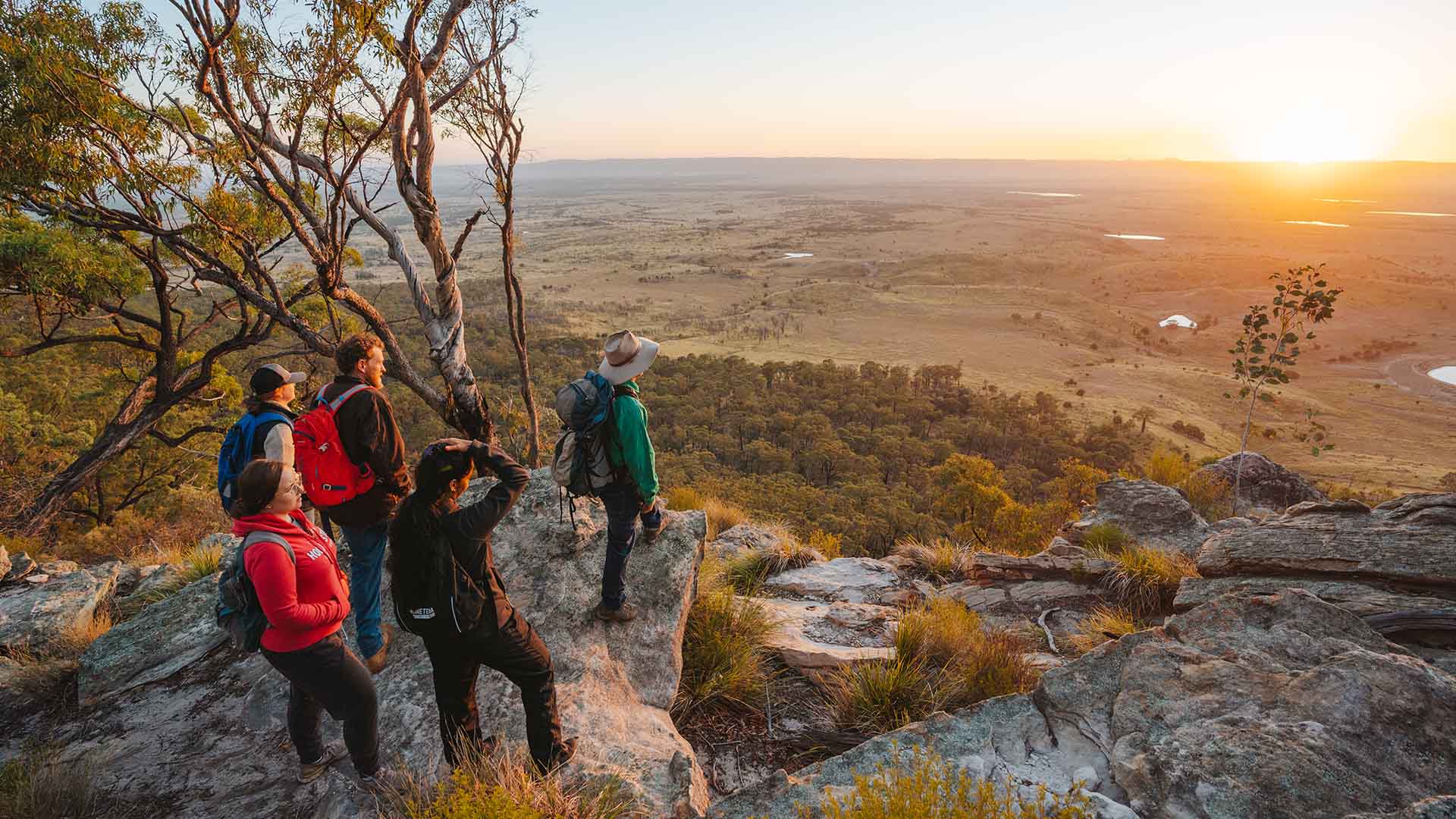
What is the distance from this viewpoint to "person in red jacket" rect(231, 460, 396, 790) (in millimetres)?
2971

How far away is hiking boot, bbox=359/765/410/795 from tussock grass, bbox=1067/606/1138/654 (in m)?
5.13

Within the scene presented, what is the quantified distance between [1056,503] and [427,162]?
47.6ft

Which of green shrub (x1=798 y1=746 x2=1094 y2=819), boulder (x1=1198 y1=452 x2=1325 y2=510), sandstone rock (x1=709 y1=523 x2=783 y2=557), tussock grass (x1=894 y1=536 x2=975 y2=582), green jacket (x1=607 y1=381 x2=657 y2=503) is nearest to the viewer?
green shrub (x1=798 y1=746 x2=1094 y2=819)

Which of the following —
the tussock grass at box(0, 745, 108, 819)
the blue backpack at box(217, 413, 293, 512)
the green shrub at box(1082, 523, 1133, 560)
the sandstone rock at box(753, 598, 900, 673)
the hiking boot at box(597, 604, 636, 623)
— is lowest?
the green shrub at box(1082, 523, 1133, 560)

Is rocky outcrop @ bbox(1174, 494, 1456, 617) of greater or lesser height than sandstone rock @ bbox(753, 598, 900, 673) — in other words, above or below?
above

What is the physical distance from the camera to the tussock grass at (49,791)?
3498mm

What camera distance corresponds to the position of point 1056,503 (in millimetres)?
15453

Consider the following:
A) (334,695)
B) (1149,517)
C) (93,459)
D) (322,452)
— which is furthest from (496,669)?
(93,459)

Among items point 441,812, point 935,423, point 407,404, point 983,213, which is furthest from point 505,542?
point 983,213

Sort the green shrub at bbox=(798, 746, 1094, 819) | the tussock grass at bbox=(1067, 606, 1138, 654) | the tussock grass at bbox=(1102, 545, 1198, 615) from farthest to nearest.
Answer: the tussock grass at bbox=(1102, 545, 1198, 615)
the tussock grass at bbox=(1067, 606, 1138, 654)
the green shrub at bbox=(798, 746, 1094, 819)

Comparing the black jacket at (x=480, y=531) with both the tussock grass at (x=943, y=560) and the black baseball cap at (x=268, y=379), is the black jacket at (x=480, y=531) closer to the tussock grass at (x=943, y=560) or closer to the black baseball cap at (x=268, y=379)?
the black baseball cap at (x=268, y=379)

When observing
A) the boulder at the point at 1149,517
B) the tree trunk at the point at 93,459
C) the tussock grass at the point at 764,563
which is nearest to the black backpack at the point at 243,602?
the tussock grass at the point at 764,563

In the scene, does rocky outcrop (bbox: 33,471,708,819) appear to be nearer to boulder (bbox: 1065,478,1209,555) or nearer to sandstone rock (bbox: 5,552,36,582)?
sandstone rock (bbox: 5,552,36,582)

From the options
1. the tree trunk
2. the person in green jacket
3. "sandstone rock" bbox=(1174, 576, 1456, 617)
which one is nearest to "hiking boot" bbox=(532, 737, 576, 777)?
the person in green jacket
